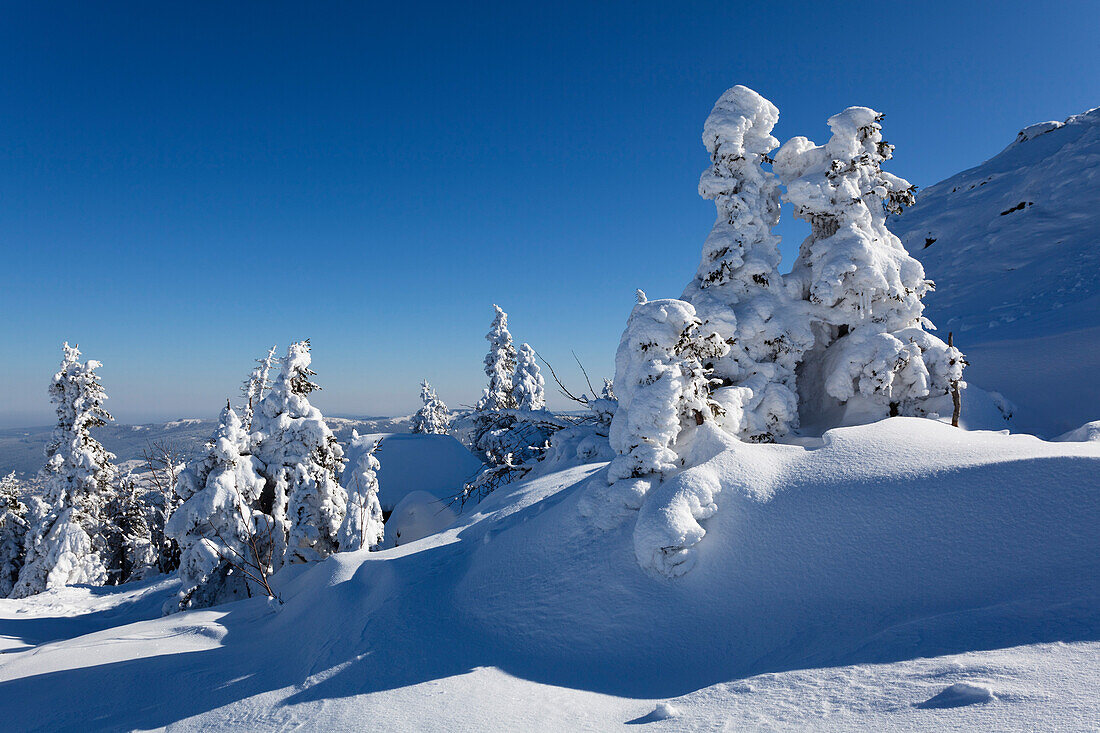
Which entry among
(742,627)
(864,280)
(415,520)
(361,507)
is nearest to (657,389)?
(742,627)

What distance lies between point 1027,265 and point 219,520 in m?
30.6

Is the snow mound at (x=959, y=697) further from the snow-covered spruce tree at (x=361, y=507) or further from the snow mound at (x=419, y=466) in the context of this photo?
the snow mound at (x=419, y=466)

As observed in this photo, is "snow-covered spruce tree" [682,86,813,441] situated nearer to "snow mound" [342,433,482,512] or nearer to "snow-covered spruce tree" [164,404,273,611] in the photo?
"snow-covered spruce tree" [164,404,273,611]

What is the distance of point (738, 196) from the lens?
9141 millimetres

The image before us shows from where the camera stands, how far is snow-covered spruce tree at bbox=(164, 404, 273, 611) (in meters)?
12.9

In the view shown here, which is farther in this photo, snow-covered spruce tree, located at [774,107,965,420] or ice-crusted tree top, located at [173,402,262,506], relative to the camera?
ice-crusted tree top, located at [173,402,262,506]

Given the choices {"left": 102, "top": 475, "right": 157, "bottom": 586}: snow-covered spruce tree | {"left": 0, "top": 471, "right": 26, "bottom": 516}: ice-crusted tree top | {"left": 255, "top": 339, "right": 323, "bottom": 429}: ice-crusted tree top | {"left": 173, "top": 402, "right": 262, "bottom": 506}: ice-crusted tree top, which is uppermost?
{"left": 255, "top": 339, "right": 323, "bottom": 429}: ice-crusted tree top

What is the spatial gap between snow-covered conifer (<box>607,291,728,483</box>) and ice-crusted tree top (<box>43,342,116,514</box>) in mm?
23572

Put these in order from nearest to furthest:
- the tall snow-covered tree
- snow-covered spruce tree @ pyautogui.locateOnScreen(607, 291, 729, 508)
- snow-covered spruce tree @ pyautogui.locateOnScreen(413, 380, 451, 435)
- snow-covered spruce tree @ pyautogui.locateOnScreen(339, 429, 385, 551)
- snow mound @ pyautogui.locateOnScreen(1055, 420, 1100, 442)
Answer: snow mound @ pyautogui.locateOnScreen(1055, 420, 1100, 442)
snow-covered spruce tree @ pyautogui.locateOnScreen(607, 291, 729, 508)
snow-covered spruce tree @ pyautogui.locateOnScreen(339, 429, 385, 551)
the tall snow-covered tree
snow-covered spruce tree @ pyautogui.locateOnScreen(413, 380, 451, 435)

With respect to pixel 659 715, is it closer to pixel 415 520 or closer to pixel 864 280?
pixel 864 280

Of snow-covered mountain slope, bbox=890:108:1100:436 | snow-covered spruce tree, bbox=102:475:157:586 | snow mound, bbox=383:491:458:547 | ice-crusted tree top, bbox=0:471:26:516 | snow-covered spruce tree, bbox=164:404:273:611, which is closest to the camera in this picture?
snow-covered mountain slope, bbox=890:108:1100:436

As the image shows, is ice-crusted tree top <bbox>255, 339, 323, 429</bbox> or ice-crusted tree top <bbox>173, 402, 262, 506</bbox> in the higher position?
ice-crusted tree top <bbox>255, 339, 323, 429</bbox>

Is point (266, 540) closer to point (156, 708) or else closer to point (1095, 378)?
point (156, 708)

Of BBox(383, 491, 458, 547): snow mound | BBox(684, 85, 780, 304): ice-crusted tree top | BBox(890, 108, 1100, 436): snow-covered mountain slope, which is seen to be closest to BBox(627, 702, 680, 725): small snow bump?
BBox(684, 85, 780, 304): ice-crusted tree top
